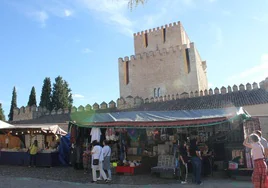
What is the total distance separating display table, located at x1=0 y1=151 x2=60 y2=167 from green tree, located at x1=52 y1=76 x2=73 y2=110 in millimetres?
24428

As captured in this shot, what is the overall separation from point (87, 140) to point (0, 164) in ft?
18.1

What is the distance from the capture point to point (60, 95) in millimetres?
37625

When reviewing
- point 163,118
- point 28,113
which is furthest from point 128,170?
point 28,113

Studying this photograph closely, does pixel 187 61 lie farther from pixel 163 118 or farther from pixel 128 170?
A: pixel 128 170

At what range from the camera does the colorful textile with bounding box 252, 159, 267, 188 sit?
17.6 ft

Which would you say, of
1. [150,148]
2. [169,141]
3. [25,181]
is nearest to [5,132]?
[25,181]

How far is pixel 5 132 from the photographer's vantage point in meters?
13.1

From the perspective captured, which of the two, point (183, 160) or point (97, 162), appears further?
point (183, 160)

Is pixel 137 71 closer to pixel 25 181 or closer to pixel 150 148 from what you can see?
pixel 150 148

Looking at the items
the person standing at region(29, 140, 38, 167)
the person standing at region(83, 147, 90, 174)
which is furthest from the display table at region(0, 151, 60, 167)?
the person standing at region(83, 147, 90, 174)

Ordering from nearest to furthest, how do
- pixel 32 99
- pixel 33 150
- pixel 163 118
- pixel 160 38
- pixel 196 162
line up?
1. pixel 196 162
2. pixel 163 118
3. pixel 33 150
4. pixel 160 38
5. pixel 32 99

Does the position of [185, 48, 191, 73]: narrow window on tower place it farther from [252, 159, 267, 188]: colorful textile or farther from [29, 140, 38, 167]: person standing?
[252, 159, 267, 188]: colorful textile

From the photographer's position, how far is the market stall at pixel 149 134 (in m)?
9.06

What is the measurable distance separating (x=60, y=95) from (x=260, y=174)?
34942mm
